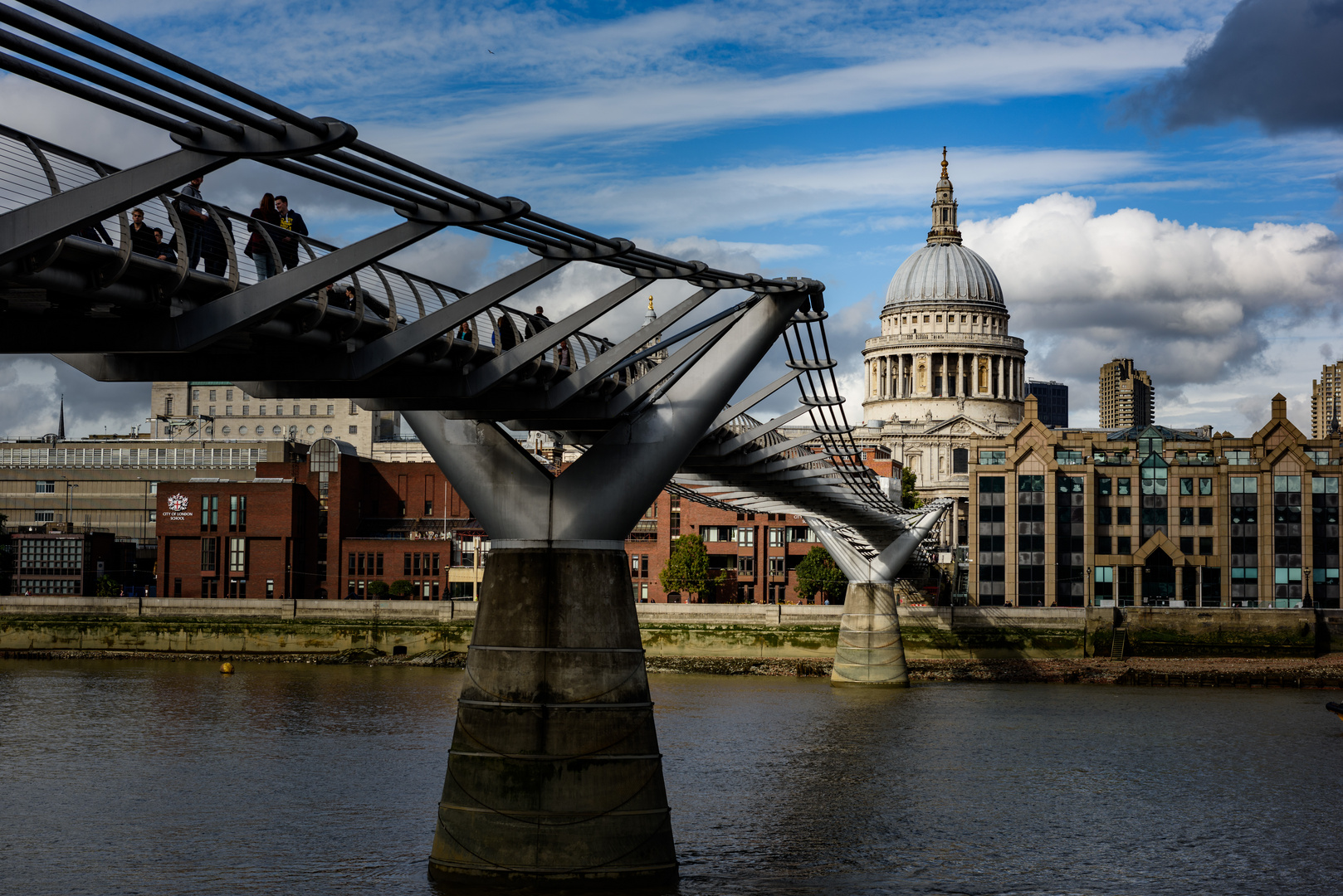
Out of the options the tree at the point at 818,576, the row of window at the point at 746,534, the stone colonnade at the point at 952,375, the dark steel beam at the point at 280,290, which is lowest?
the tree at the point at 818,576

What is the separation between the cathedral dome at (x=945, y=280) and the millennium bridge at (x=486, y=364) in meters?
134

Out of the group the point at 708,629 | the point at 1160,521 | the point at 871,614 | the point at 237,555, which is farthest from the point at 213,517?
the point at 1160,521

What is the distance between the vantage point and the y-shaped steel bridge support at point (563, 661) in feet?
72.5

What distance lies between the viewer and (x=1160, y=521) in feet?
285

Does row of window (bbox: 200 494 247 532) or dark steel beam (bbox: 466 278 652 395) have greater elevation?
dark steel beam (bbox: 466 278 652 395)

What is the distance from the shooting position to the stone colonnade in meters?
157

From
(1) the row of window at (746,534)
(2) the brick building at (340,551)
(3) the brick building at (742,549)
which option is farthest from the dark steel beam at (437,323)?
(1) the row of window at (746,534)

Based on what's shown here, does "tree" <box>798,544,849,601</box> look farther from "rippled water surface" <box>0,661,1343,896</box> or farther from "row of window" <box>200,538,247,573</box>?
"row of window" <box>200,538,247,573</box>

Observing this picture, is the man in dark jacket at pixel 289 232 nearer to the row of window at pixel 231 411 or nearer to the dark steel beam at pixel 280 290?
the dark steel beam at pixel 280 290

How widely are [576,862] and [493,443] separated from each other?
6233 millimetres

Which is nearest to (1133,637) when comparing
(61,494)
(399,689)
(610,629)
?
(399,689)

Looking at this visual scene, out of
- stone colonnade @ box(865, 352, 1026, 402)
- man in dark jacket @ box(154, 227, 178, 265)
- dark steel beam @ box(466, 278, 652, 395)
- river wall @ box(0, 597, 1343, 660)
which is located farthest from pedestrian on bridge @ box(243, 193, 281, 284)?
stone colonnade @ box(865, 352, 1026, 402)

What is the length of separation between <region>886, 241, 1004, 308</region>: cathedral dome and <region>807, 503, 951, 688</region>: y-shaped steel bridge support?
93572 mm

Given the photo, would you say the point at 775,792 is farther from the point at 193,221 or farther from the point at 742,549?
the point at 742,549
